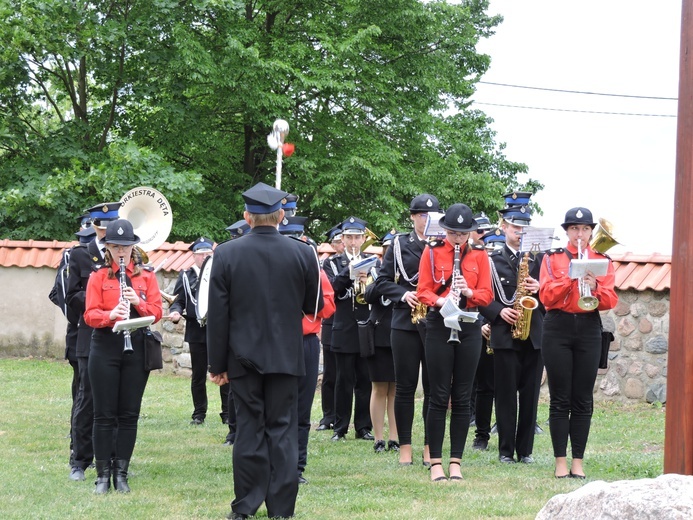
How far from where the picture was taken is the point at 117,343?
24.2 feet

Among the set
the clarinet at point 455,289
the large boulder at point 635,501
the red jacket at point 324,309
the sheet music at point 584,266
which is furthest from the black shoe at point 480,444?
the large boulder at point 635,501

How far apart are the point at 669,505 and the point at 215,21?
70.1 feet

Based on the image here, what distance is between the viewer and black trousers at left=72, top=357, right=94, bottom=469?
26.8 ft

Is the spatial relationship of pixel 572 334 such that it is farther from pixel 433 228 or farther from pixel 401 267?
pixel 401 267

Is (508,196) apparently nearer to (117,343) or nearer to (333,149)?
(117,343)

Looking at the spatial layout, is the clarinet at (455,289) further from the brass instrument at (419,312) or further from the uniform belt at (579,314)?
the uniform belt at (579,314)

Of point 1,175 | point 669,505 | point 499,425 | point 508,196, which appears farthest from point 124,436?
point 1,175

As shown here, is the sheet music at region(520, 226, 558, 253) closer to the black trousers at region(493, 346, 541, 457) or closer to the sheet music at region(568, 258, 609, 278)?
the sheet music at region(568, 258, 609, 278)

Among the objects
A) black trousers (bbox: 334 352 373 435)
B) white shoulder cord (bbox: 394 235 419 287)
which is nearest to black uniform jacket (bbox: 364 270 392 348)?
black trousers (bbox: 334 352 373 435)

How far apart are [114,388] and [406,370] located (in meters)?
2.37

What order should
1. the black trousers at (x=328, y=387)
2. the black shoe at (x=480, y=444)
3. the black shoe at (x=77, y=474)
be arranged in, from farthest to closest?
the black trousers at (x=328, y=387) < the black shoe at (x=480, y=444) < the black shoe at (x=77, y=474)

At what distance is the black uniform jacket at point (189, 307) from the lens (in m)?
11.3

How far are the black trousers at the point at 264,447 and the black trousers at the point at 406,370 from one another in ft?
6.31

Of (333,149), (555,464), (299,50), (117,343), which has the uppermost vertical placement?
(299,50)
